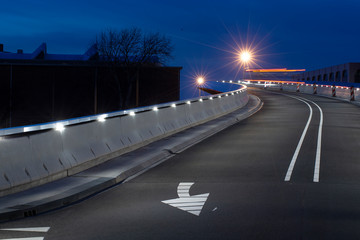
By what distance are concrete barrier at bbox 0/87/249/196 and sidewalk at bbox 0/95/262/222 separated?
208 mm

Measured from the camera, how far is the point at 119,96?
308 ft

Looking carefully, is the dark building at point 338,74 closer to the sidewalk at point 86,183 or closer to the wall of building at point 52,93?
the wall of building at point 52,93

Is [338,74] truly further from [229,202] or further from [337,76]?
[229,202]

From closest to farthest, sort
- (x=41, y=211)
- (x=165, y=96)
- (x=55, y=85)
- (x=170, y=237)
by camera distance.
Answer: (x=170, y=237) < (x=41, y=211) < (x=55, y=85) < (x=165, y=96)

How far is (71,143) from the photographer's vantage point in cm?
1196

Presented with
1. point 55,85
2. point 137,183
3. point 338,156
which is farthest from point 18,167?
point 55,85

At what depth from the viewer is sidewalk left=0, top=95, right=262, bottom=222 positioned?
8.62m

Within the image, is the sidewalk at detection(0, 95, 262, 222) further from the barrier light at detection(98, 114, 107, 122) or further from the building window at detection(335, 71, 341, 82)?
the building window at detection(335, 71, 341, 82)

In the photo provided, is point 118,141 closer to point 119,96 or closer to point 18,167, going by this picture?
point 18,167

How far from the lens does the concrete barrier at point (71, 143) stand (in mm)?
9633

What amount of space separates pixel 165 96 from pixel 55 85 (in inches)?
686

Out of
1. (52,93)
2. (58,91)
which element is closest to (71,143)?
(52,93)

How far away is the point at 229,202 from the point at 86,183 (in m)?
2.95

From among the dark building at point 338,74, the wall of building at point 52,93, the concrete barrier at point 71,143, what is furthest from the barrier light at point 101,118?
the dark building at point 338,74
